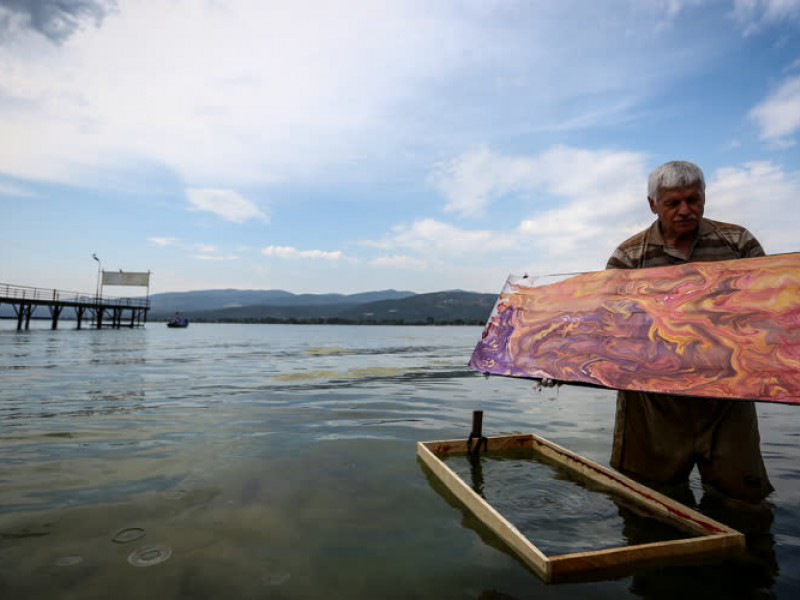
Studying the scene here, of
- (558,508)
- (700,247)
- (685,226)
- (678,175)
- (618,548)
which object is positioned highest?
(678,175)

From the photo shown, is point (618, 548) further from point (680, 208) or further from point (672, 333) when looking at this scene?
point (680, 208)

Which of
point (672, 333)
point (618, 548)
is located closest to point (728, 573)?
point (618, 548)

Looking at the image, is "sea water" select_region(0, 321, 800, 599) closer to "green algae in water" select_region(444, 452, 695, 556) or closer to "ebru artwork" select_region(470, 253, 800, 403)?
"green algae in water" select_region(444, 452, 695, 556)

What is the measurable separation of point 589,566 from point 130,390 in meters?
14.3

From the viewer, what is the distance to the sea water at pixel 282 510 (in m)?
3.78

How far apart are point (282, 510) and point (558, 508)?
330 centimetres

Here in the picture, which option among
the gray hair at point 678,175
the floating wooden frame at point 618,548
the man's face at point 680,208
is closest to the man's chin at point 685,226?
the man's face at point 680,208

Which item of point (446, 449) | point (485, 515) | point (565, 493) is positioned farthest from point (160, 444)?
point (565, 493)

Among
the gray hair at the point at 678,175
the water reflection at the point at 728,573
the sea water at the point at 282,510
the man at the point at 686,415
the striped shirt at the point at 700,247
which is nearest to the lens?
the water reflection at the point at 728,573

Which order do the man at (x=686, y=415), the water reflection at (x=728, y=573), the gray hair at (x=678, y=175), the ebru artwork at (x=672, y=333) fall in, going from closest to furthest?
the water reflection at (x=728, y=573) → the ebru artwork at (x=672, y=333) → the man at (x=686, y=415) → the gray hair at (x=678, y=175)

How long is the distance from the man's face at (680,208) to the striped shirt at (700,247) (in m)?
0.18

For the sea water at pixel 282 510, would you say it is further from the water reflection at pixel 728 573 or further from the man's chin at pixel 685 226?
the man's chin at pixel 685 226

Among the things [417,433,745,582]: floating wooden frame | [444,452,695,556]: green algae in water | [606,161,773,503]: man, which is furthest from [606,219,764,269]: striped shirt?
[444,452,695,556]: green algae in water

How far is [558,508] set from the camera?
5320mm
